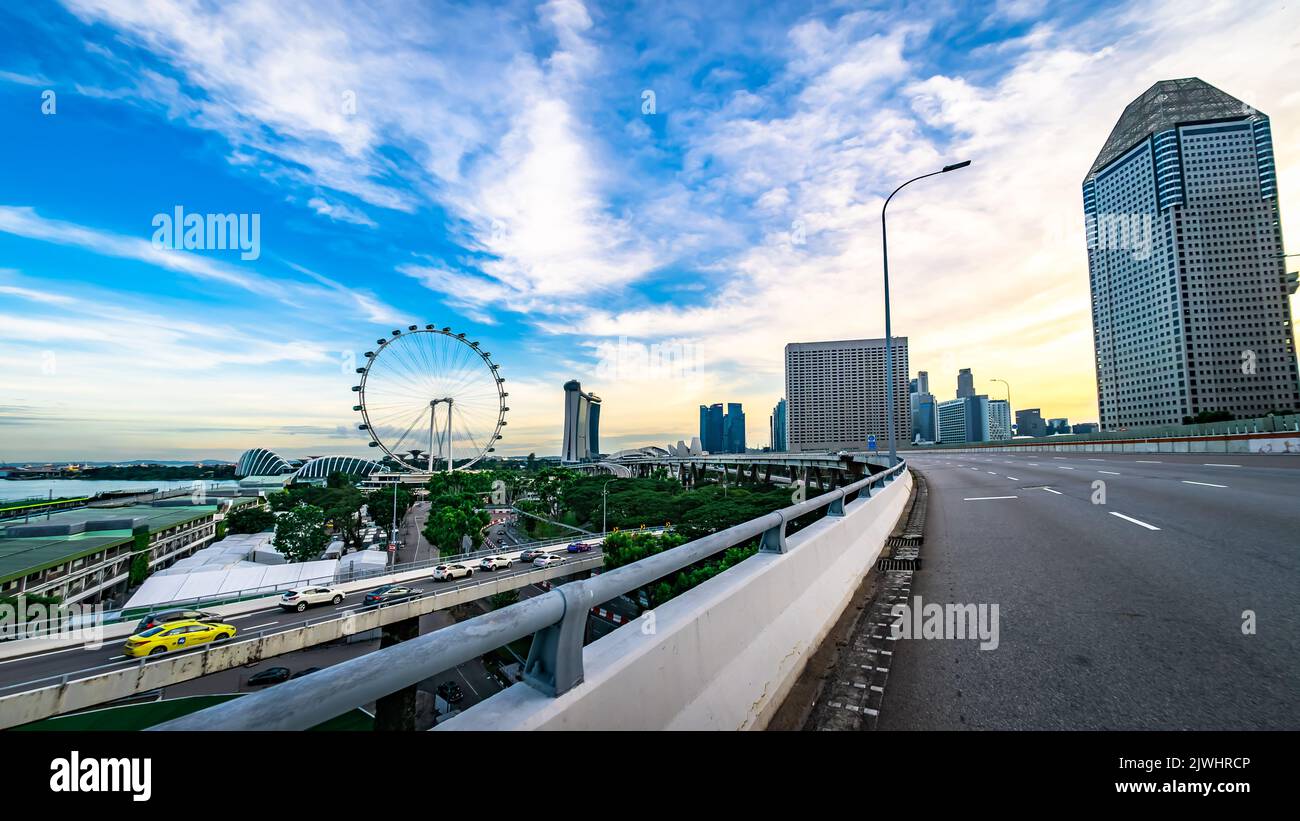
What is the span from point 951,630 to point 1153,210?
227 m

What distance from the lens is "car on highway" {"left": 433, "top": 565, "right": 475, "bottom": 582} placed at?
3084 cm

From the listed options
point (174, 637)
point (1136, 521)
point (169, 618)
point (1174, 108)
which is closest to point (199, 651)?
point (174, 637)

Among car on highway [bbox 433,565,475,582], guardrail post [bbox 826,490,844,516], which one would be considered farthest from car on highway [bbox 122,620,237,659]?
guardrail post [bbox 826,490,844,516]

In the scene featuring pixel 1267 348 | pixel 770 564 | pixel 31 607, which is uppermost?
pixel 1267 348

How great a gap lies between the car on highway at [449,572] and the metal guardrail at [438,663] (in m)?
32.1

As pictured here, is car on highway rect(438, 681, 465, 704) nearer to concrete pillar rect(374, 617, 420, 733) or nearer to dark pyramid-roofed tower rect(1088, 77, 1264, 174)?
concrete pillar rect(374, 617, 420, 733)

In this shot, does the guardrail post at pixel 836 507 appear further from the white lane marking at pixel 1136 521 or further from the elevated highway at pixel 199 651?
the elevated highway at pixel 199 651

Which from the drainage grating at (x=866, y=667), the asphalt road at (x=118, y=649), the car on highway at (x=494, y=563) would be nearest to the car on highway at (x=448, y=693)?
the asphalt road at (x=118, y=649)

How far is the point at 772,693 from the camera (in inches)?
135

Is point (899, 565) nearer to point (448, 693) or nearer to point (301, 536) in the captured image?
point (448, 693)

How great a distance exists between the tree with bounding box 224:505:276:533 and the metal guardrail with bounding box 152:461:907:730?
80282mm

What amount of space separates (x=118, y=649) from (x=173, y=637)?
11.2 ft
